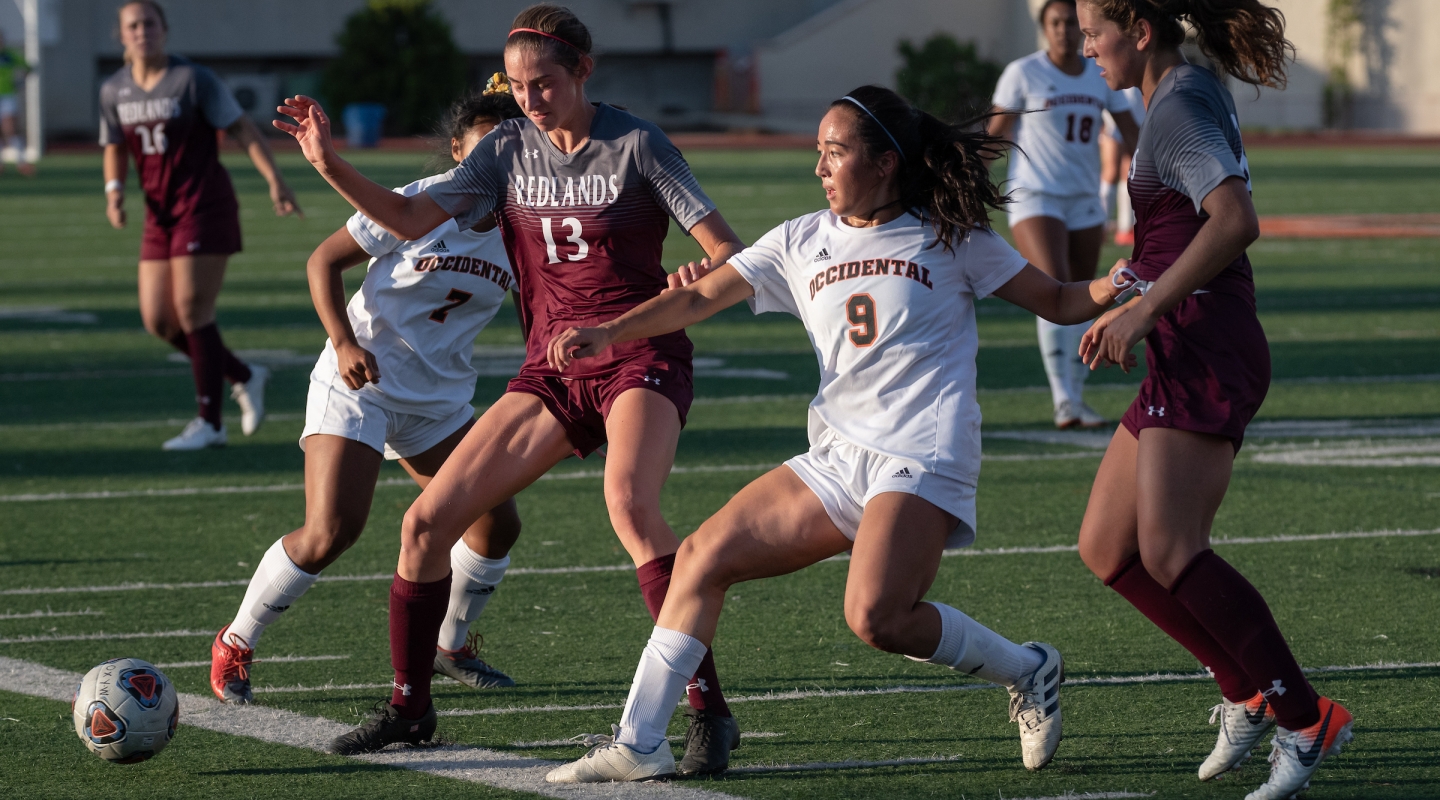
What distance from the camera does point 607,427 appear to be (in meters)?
4.75

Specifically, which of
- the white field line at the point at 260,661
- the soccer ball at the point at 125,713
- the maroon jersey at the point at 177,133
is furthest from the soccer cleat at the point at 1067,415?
the soccer ball at the point at 125,713

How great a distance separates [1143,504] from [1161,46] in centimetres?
106

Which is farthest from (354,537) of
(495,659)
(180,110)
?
(180,110)

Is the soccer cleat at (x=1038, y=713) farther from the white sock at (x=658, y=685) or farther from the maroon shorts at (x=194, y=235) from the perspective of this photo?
the maroon shorts at (x=194, y=235)

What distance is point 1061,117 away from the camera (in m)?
9.95

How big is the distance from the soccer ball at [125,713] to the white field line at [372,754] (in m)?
0.30

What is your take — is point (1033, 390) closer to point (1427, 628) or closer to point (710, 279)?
point (1427, 628)

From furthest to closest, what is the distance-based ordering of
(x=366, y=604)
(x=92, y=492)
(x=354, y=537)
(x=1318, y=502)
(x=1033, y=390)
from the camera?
(x=1033, y=390), (x=92, y=492), (x=1318, y=502), (x=366, y=604), (x=354, y=537)

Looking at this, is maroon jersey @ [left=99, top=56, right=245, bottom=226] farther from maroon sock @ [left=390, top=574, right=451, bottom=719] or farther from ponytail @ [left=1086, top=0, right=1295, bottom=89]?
ponytail @ [left=1086, top=0, right=1295, bottom=89]

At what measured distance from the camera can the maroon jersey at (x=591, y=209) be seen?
492 centimetres

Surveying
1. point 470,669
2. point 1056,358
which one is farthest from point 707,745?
point 1056,358

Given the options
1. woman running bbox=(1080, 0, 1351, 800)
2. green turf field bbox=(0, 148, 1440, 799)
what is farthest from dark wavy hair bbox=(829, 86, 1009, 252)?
green turf field bbox=(0, 148, 1440, 799)

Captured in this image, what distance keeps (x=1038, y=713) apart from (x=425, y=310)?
7.18 ft

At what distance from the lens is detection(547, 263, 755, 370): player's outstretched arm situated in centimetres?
454
